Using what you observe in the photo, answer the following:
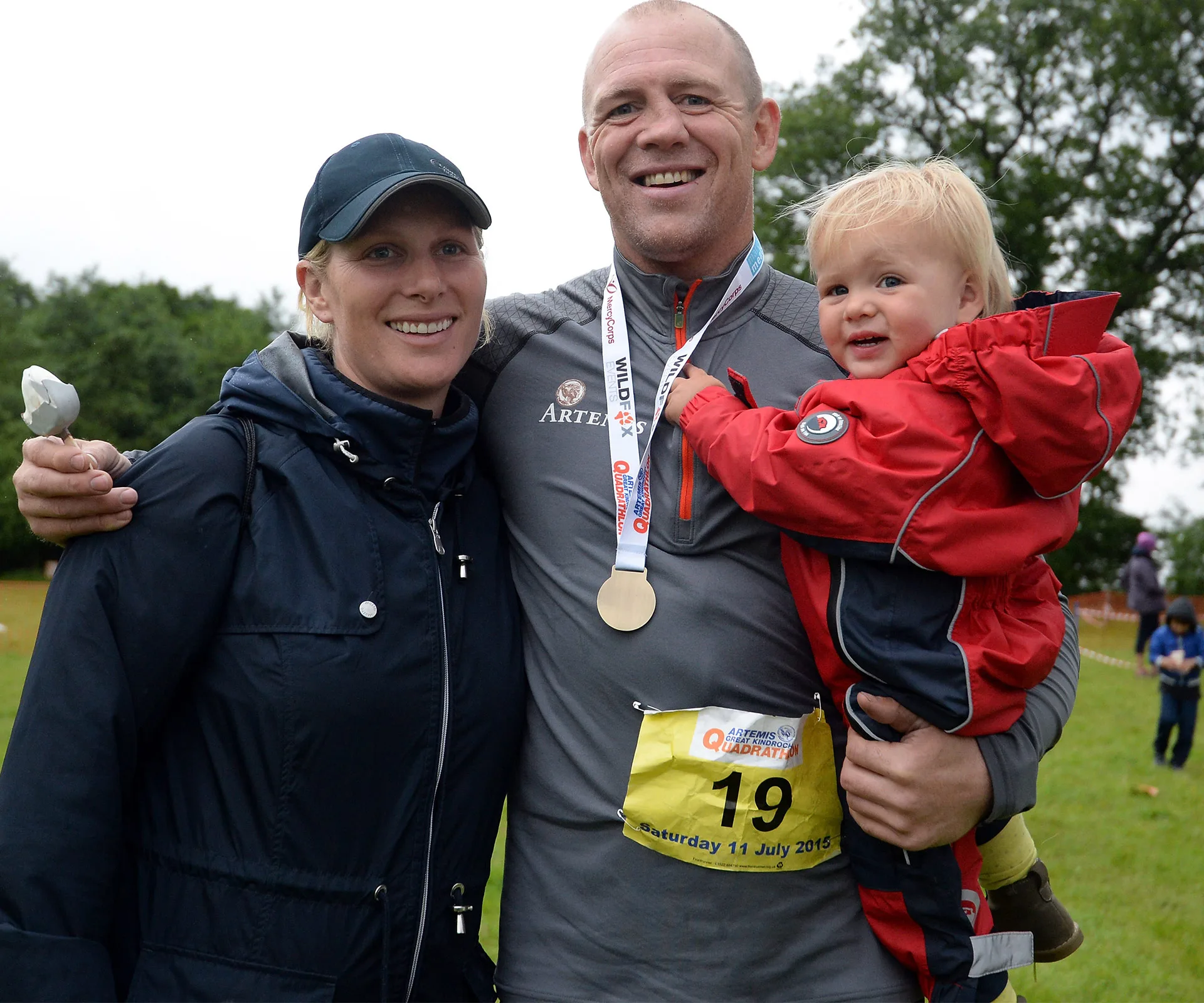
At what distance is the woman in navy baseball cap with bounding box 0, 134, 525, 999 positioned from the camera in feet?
7.39

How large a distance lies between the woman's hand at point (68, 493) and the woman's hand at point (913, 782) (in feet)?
5.43

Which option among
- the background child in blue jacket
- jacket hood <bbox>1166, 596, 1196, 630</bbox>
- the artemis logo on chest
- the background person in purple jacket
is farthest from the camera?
the background person in purple jacket

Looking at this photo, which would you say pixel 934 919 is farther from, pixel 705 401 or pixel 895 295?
pixel 895 295

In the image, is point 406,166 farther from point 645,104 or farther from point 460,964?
point 460,964

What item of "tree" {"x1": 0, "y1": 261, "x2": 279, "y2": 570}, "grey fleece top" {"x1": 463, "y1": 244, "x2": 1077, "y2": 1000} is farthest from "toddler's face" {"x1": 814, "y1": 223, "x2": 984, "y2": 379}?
"tree" {"x1": 0, "y1": 261, "x2": 279, "y2": 570}

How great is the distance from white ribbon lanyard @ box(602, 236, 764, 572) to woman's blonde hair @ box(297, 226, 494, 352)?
361 mm

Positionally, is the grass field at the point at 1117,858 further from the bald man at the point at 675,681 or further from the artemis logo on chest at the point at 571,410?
the artemis logo on chest at the point at 571,410

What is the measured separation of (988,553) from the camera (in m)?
2.47

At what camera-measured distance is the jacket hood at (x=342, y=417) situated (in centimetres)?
255

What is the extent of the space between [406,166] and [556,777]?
1.49 m

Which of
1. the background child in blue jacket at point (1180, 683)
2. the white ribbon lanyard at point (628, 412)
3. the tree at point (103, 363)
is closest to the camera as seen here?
the white ribbon lanyard at point (628, 412)

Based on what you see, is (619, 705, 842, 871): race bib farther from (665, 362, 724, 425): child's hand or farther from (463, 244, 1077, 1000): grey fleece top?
(665, 362, 724, 425): child's hand

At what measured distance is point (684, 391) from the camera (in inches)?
111

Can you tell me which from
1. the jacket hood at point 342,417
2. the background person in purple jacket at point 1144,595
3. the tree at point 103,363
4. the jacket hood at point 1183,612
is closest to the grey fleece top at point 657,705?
the jacket hood at point 342,417
